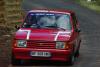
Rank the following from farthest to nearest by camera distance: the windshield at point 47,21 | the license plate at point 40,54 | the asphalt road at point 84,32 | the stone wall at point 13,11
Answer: the stone wall at point 13,11 → the windshield at point 47,21 → the asphalt road at point 84,32 → the license plate at point 40,54

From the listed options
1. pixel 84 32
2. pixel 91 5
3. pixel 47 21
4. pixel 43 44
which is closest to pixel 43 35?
pixel 43 44

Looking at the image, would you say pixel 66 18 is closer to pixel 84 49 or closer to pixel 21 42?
pixel 21 42

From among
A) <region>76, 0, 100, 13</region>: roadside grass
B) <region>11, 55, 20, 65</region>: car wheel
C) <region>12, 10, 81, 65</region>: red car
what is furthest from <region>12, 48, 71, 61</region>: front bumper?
<region>76, 0, 100, 13</region>: roadside grass

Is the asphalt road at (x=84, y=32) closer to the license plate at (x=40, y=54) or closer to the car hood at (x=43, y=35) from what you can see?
the license plate at (x=40, y=54)

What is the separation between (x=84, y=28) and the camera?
32.1m

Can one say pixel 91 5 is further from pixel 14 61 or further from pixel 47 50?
pixel 47 50

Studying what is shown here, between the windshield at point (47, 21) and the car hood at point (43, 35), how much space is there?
1.92ft

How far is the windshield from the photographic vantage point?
51.8 ft

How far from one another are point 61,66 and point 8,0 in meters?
16.6

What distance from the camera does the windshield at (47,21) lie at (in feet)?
51.8

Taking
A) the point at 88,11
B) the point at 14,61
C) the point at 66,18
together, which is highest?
the point at 66,18

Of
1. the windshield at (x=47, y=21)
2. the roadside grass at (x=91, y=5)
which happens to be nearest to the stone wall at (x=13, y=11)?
the windshield at (x=47, y=21)

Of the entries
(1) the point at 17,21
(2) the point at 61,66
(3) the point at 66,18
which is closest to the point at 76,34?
(3) the point at 66,18

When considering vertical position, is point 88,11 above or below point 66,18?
below
